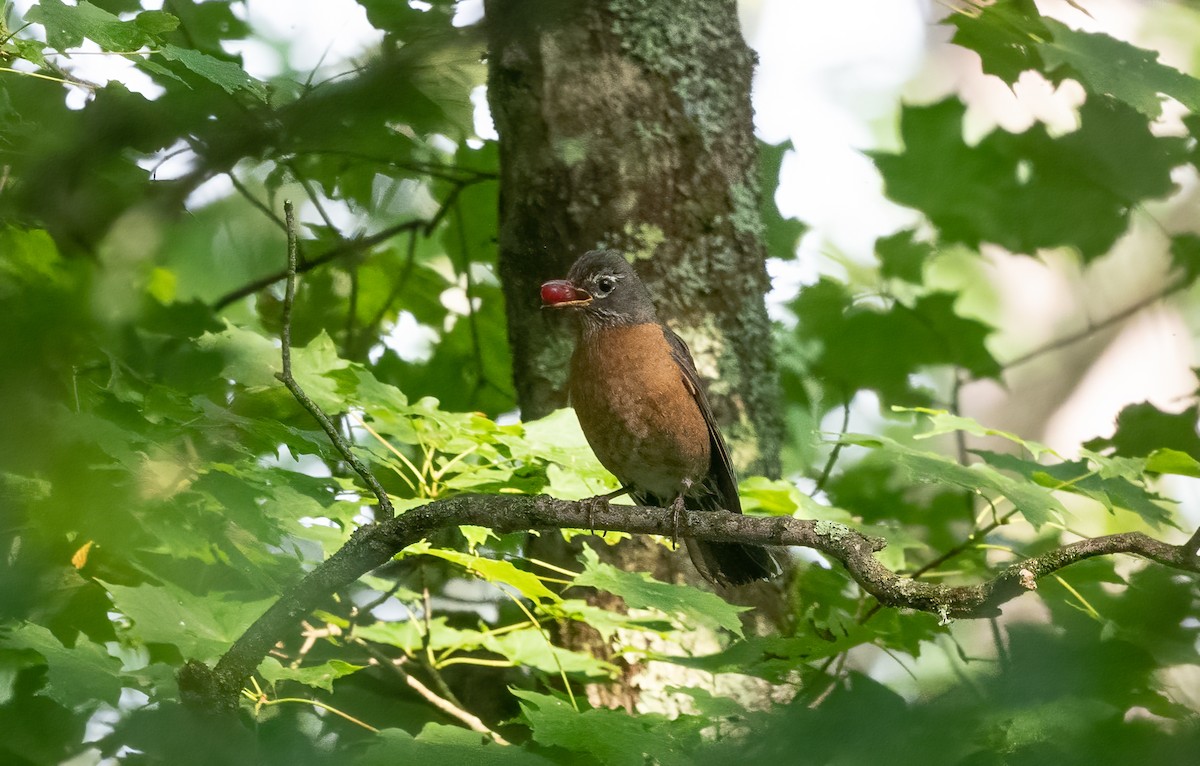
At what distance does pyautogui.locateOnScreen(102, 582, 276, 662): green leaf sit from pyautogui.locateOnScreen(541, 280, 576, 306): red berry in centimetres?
121

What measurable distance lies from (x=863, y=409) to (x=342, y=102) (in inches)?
139

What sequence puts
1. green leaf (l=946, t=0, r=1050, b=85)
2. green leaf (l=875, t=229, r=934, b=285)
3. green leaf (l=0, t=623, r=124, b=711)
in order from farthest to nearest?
green leaf (l=875, t=229, r=934, b=285) < green leaf (l=946, t=0, r=1050, b=85) < green leaf (l=0, t=623, r=124, b=711)

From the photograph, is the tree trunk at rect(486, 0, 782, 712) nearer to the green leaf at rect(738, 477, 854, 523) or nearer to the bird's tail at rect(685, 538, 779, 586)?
the bird's tail at rect(685, 538, 779, 586)

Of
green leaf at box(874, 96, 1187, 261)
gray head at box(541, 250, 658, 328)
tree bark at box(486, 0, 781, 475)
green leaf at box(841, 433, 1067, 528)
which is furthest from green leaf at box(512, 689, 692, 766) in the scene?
green leaf at box(874, 96, 1187, 261)

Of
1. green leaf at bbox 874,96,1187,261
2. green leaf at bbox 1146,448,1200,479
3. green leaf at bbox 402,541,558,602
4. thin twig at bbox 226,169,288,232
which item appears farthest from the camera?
green leaf at bbox 874,96,1187,261

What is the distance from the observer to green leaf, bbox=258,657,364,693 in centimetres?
220

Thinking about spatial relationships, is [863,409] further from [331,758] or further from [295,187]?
[331,758]

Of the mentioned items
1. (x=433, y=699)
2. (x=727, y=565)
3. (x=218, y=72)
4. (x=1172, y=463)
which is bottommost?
(x=433, y=699)

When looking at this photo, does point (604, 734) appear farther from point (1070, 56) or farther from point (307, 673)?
point (1070, 56)

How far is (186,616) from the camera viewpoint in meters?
2.26

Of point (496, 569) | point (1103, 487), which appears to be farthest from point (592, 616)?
point (1103, 487)

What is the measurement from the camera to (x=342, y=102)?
5.06 ft

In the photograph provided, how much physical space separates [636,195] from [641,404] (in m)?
0.77

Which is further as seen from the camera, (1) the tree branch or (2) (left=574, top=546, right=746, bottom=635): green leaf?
(2) (left=574, top=546, right=746, bottom=635): green leaf
